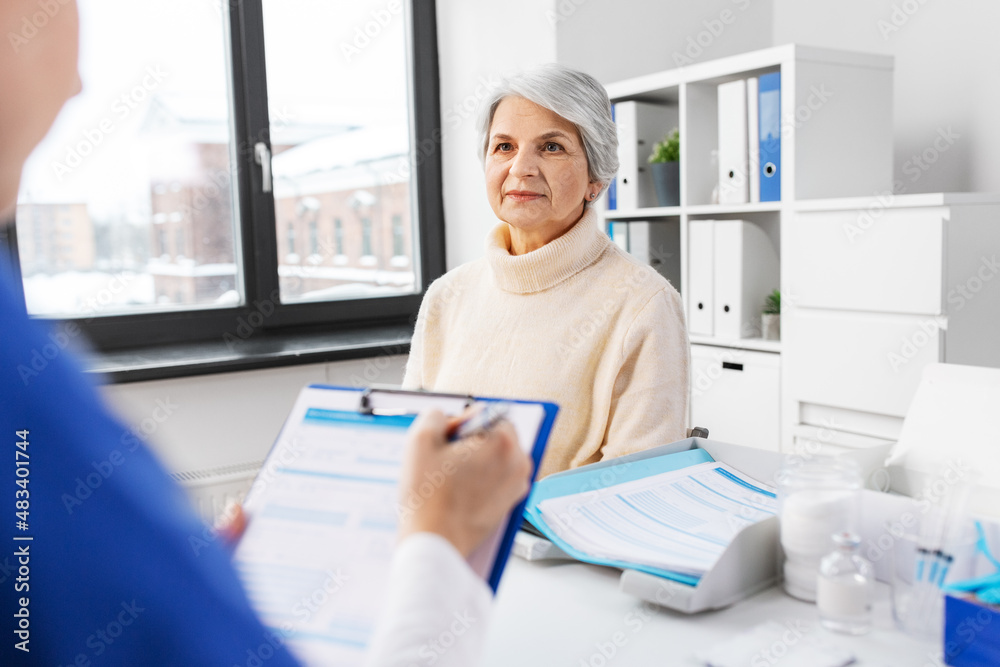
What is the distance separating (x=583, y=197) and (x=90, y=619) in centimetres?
160

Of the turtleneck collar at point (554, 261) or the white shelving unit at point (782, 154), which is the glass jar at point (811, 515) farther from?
the white shelving unit at point (782, 154)

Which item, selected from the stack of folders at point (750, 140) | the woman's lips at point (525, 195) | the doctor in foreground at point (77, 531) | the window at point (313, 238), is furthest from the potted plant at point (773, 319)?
the doctor in foreground at point (77, 531)

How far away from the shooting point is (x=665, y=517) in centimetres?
102

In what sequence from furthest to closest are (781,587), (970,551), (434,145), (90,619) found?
(434,145)
(781,587)
(970,551)
(90,619)

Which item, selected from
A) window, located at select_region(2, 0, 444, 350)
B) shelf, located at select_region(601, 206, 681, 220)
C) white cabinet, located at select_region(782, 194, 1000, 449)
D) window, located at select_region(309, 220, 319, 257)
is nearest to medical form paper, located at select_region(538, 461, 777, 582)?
white cabinet, located at select_region(782, 194, 1000, 449)

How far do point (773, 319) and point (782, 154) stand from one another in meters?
0.47

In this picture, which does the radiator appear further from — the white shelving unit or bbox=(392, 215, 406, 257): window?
the white shelving unit

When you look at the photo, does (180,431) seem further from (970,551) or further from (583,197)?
(970,551)

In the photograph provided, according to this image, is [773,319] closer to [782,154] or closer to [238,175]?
[782,154]

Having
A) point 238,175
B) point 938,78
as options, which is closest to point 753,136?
point 938,78

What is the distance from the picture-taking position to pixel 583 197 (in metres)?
1.89

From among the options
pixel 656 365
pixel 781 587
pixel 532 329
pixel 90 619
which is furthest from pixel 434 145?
pixel 90 619

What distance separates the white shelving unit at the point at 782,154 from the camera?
94.3 inches

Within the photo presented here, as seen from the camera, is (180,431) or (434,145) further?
(434,145)
